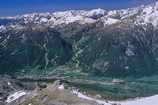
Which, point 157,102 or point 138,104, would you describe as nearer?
point 157,102

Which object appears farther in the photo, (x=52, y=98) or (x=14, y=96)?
A: (x=14, y=96)

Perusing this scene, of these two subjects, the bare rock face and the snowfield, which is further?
the snowfield

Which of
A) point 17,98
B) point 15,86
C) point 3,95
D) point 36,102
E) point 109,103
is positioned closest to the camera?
point 36,102

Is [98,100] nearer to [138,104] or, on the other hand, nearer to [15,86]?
[138,104]

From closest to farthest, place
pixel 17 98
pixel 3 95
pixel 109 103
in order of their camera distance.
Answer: pixel 109 103 < pixel 17 98 < pixel 3 95

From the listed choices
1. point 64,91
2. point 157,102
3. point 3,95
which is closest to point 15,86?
point 3,95

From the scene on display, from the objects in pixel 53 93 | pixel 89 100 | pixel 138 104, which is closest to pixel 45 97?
pixel 53 93

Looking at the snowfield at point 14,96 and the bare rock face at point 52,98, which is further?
the snowfield at point 14,96

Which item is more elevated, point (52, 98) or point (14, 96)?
point (52, 98)

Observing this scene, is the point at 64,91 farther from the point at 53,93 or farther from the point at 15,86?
the point at 15,86
